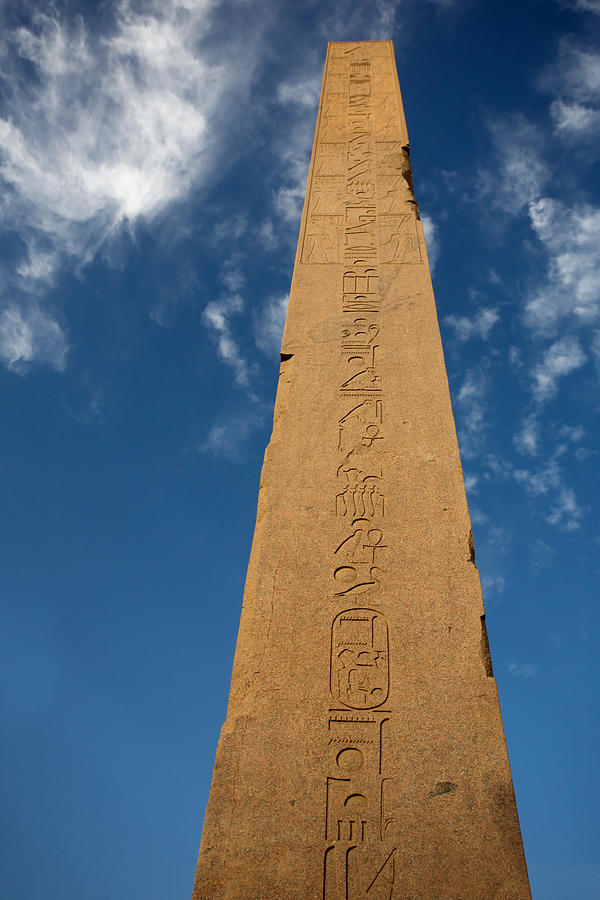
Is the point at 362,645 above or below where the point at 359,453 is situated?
below

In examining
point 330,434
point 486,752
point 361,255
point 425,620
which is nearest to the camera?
point 486,752

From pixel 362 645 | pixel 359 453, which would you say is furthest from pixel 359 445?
pixel 362 645

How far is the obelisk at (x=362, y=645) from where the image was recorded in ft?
8.84

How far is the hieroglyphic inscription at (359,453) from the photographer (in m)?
2.74

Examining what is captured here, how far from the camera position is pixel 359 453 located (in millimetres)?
3711

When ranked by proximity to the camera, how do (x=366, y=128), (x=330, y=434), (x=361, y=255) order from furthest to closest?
(x=366, y=128) < (x=361, y=255) < (x=330, y=434)

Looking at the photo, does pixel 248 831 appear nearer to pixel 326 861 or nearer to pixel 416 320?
pixel 326 861

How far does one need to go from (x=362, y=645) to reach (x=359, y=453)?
947mm

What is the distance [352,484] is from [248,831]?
1507 mm

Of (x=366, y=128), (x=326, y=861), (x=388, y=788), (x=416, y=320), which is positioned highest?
(x=366, y=128)

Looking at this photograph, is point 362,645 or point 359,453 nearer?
point 362,645

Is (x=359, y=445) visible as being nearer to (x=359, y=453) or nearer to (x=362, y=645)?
(x=359, y=453)

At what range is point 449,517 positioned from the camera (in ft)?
11.5

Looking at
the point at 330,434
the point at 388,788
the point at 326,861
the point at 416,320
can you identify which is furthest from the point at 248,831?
the point at 416,320
